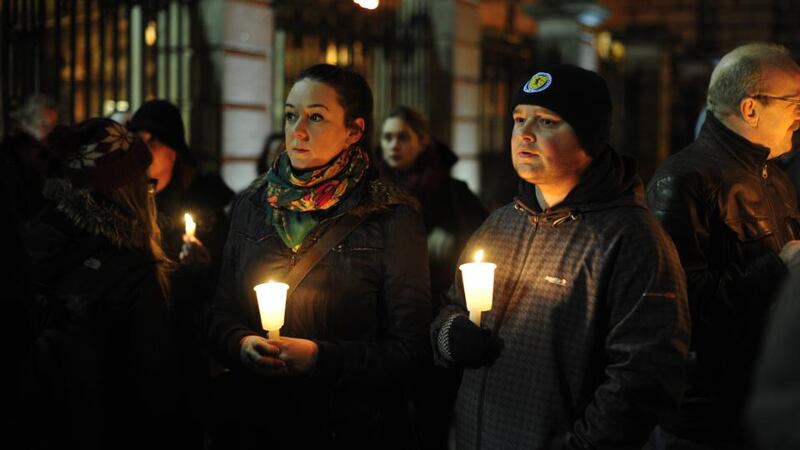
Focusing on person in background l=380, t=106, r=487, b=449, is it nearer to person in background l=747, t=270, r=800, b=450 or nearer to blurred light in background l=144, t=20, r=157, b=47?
blurred light in background l=144, t=20, r=157, b=47

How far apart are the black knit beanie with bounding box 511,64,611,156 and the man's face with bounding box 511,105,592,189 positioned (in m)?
0.02

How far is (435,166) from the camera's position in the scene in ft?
18.7

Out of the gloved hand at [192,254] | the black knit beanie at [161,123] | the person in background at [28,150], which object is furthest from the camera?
the person in background at [28,150]

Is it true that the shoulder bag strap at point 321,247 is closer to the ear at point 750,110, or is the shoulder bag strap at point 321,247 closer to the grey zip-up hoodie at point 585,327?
the grey zip-up hoodie at point 585,327

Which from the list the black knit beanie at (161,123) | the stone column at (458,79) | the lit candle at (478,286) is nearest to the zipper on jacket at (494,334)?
the lit candle at (478,286)

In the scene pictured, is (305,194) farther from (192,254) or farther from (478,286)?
(192,254)

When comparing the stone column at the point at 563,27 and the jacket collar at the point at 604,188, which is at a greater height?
the stone column at the point at 563,27

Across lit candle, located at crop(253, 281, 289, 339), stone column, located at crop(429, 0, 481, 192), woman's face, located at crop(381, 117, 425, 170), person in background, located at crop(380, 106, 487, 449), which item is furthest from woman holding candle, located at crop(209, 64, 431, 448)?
stone column, located at crop(429, 0, 481, 192)

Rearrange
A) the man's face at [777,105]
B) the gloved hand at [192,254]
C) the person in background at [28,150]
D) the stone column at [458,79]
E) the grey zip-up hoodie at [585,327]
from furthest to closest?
the stone column at [458,79] < the person in background at [28,150] < the gloved hand at [192,254] < the man's face at [777,105] < the grey zip-up hoodie at [585,327]

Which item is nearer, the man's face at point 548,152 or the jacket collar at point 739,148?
the man's face at point 548,152

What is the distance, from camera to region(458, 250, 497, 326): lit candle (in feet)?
8.64

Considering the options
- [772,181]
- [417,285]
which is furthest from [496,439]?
[772,181]

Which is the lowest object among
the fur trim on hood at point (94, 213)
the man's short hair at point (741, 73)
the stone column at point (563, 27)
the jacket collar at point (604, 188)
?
the fur trim on hood at point (94, 213)

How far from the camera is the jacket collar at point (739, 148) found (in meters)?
3.42
